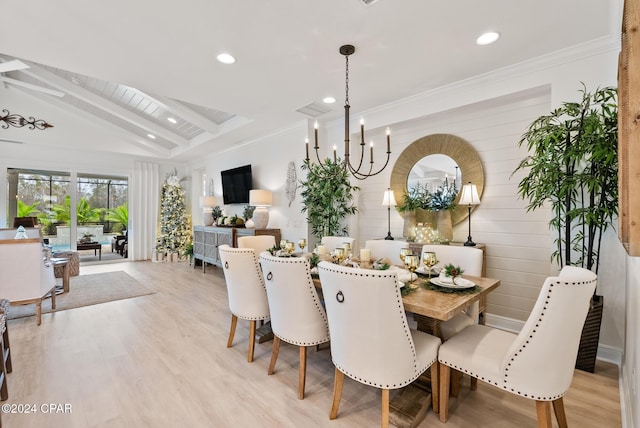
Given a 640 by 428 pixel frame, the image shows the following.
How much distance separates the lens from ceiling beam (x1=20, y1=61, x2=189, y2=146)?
4.69 meters

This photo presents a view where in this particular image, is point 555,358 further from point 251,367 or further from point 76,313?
point 76,313

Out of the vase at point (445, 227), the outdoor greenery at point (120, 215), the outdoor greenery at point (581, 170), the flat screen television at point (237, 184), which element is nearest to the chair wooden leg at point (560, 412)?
the outdoor greenery at point (581, 170)

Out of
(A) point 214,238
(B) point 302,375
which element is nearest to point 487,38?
(B) point 302,375

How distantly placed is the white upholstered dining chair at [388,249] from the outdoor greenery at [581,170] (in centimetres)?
121

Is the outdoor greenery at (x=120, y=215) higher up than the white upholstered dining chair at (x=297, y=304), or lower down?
higher up

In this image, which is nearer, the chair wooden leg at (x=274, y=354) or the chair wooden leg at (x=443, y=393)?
the chair wooden leg at (x=443, y=393)

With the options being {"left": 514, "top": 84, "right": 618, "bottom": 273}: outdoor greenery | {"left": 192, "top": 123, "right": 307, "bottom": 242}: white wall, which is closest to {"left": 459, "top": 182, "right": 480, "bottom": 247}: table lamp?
{"left": 514, "top": 84, "right": 618, "bottom": 273}: outdoor greenery

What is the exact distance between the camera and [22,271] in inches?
124

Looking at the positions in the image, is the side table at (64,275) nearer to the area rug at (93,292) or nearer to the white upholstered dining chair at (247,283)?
the area rug at (93,292)

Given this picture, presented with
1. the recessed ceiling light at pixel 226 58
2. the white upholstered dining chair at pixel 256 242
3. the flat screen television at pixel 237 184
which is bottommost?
the white upholstered dining chair at pixel 256 242

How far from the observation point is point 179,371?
233cm

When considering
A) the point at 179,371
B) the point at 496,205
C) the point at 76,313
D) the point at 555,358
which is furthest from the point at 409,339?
the point at 76,313

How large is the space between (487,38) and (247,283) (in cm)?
288

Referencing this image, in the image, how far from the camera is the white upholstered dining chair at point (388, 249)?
9.88ft
